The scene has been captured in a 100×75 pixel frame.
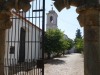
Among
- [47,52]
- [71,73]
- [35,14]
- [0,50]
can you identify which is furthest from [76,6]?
[47,52]

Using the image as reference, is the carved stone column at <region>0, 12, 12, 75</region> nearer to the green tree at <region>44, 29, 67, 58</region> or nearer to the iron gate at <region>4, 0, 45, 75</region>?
the iron gate at <region>4, 0, 45, 75</region>

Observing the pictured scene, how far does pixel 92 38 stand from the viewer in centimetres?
552

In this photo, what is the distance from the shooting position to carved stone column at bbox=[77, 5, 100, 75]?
550 cm

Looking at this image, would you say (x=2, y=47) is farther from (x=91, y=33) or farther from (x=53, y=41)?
(x=53, y=41)

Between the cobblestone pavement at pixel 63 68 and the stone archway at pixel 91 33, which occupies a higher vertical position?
the stone archway at pixel 91 33

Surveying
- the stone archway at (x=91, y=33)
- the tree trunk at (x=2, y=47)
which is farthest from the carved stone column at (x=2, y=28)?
the stone archway at (x=91, y=33)

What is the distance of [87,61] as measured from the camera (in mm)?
5574

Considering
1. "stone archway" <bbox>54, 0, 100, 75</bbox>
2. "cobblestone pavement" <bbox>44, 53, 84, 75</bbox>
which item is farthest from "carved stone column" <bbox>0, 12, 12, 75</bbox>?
"cobblestone pavement" <bbox>44, 53, 84, 75</bbox>

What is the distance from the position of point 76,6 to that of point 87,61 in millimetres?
1342

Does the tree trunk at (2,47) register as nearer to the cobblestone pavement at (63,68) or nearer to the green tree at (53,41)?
the cobblestone pavement at (63,68)

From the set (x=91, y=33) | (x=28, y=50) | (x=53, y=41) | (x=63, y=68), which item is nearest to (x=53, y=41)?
(x=53, y=41)

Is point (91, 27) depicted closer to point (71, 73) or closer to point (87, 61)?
point (87, 61)

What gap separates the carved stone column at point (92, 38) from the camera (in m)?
5.50

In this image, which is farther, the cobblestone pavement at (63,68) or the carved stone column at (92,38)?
the cobblestone pavement at (63,68)
